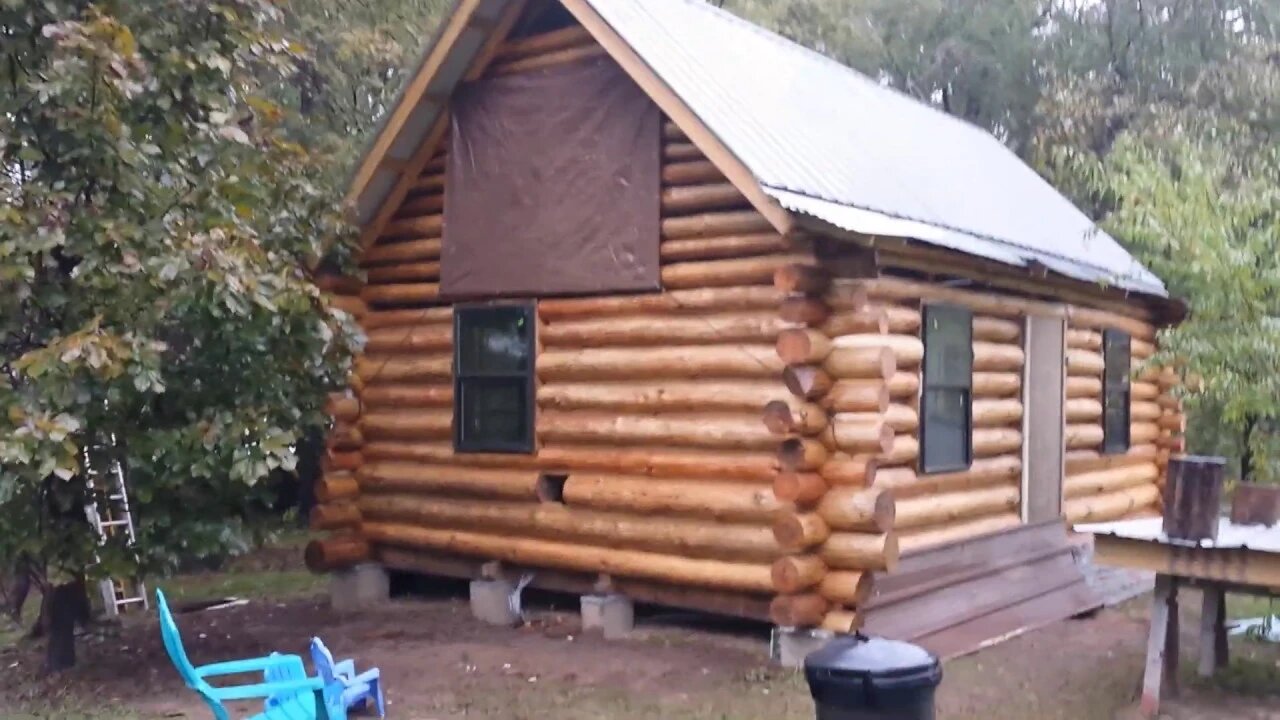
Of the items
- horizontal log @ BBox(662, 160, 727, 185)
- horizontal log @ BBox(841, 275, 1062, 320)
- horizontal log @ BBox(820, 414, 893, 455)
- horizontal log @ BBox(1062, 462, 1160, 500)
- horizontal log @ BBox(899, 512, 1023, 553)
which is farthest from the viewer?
horizontal log @ BBox(1062, 462, 1160, 500)

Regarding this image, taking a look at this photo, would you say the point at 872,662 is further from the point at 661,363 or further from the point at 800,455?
the point at 661,363

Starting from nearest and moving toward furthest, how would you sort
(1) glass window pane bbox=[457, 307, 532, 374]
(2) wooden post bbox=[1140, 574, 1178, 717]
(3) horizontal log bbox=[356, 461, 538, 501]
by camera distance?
1. (2) wooden post bbox=[1140, 574, 1178, 717]
2. (3) horizontal log bbox=[356, 461, 538, 501]
3. (1) glass window pane bbox=[457, 307, 532, 374]

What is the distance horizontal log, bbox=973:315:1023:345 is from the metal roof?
253 cm

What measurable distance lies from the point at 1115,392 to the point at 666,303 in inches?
250

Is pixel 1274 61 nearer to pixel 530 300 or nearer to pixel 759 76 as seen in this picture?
pixel 759 76

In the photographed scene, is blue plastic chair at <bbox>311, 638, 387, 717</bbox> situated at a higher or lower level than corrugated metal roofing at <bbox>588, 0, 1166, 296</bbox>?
lower

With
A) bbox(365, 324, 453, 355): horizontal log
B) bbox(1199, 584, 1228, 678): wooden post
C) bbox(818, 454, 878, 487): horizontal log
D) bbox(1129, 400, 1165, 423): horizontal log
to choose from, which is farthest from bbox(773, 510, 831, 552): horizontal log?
bbox(1129, 400, 1165, 423): horizontal log

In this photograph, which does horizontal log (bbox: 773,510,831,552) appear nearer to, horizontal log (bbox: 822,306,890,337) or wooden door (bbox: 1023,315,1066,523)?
horizontal log (bbox: 822,306,890,337)

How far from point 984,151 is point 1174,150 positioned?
550 centimetres

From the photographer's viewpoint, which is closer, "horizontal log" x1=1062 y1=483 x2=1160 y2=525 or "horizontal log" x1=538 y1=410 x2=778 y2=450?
"horizontal log" x1=538 y1=410 x2=778 y2=450

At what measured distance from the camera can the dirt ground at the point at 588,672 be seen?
8.48 m

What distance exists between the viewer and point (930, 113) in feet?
53.4

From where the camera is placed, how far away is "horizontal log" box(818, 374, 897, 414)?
907cm

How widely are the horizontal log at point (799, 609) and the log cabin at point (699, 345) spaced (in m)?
0.02
